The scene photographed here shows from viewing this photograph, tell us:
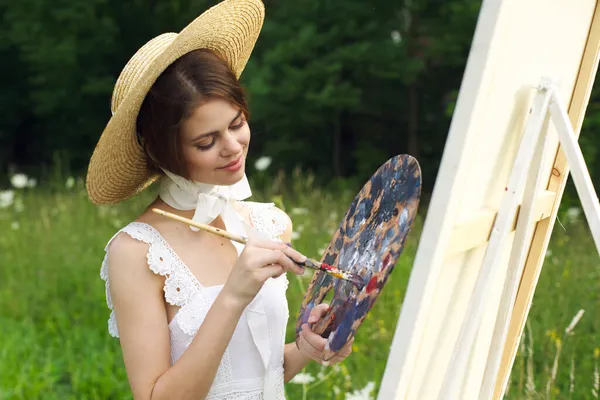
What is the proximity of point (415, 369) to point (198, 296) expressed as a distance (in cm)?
60

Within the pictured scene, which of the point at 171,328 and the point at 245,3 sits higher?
the point at 245,3

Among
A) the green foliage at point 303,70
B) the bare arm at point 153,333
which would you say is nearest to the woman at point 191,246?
the bare arm at point 153,333

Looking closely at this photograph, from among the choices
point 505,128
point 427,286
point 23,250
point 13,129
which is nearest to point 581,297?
point 505,128

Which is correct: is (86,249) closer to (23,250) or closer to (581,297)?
(23,250)

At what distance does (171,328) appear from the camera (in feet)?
5.34

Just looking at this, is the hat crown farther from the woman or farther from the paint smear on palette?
the paint smear on palette

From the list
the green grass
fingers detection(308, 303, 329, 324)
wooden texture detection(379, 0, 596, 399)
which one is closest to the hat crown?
fingers detection(308, 303, 329, 324)

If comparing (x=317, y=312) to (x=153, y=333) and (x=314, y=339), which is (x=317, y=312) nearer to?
(x=314, y=339)

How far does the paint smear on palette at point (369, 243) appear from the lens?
1201 millimetres

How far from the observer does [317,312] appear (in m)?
1.47

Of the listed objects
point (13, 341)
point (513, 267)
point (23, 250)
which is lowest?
point (13, 341)

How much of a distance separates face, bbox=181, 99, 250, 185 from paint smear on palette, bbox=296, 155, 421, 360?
26 centimetres

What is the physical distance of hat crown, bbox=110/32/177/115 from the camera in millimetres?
1692

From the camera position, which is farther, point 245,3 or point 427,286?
point 245,3
